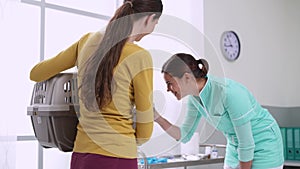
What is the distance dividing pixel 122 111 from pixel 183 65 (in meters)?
0.35

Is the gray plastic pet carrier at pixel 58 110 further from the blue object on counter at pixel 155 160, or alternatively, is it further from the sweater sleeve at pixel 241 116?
the blue object on counter at pixel 155 160

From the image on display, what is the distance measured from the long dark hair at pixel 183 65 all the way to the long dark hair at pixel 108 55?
19cm

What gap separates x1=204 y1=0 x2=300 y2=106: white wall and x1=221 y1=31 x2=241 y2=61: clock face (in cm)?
4

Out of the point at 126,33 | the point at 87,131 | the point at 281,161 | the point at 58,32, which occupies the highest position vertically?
the point at 58,32

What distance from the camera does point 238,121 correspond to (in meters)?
1.49

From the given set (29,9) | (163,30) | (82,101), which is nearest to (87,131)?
(82,101)

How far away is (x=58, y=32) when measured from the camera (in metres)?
2.38

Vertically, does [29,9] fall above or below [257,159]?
above

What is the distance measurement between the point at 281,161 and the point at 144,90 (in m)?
0.86

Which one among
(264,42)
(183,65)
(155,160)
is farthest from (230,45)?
(183,65)

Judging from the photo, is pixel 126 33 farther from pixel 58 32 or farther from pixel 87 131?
pixel 58 32

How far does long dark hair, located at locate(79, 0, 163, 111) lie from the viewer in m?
1.05

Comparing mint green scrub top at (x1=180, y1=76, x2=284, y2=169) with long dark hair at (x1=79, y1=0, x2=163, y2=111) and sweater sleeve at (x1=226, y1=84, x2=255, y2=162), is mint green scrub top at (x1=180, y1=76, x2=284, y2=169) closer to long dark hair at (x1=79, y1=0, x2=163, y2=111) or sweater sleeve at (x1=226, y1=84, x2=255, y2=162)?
sweater sleeve at (x1=226, y1=84, x2=255, y2=162)

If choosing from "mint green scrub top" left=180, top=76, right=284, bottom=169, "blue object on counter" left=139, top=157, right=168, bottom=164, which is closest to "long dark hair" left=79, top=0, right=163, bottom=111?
"mint green scrub top" left=180, top=76, right=284, bottom=169
